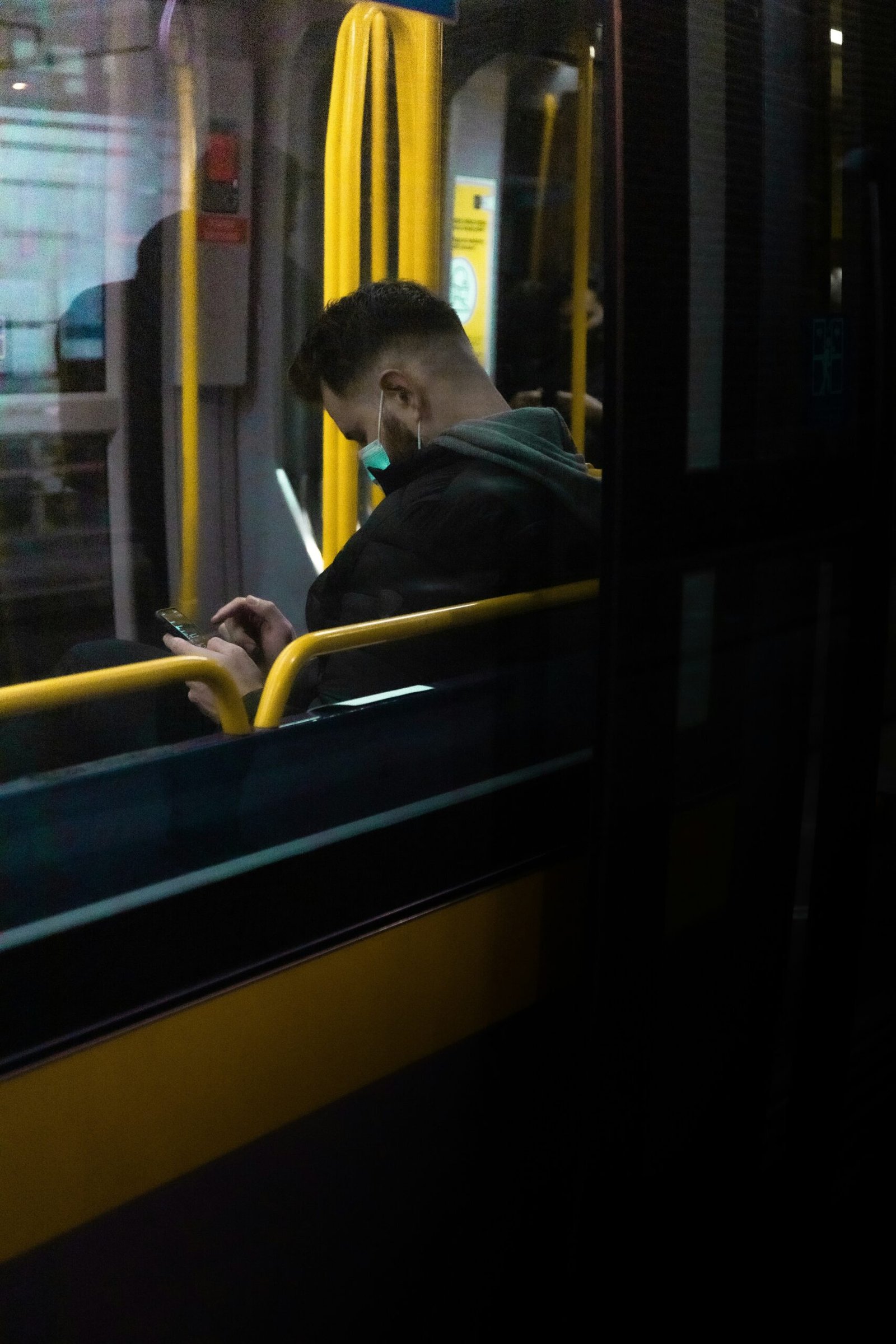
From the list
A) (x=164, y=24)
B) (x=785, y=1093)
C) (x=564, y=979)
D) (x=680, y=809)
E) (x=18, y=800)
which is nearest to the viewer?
(x=18, y=800)

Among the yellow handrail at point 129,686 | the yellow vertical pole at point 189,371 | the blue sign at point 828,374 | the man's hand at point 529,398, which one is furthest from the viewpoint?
the yellow vertical pole at point 189,371

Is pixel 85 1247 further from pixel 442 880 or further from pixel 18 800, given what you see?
pixel 442 880

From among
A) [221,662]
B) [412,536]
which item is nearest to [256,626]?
[221,662]

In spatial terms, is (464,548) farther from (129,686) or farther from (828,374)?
(129,686)

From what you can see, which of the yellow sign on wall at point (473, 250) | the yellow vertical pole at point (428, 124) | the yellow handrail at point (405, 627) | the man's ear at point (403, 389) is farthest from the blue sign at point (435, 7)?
the yellow handrail at point (405, 627)

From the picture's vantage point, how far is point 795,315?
6.31 ft

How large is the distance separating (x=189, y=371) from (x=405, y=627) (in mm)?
1901

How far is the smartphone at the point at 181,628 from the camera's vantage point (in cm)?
257

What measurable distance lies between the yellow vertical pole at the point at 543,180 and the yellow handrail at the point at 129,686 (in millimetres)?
1075

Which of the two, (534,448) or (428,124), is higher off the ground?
(428,124)

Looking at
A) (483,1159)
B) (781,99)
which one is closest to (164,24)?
(781,99)

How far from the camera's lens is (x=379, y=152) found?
10.4 ft

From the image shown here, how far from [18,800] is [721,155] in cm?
123

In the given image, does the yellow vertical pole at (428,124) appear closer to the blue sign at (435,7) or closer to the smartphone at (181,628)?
the blue sign at (435,7)
